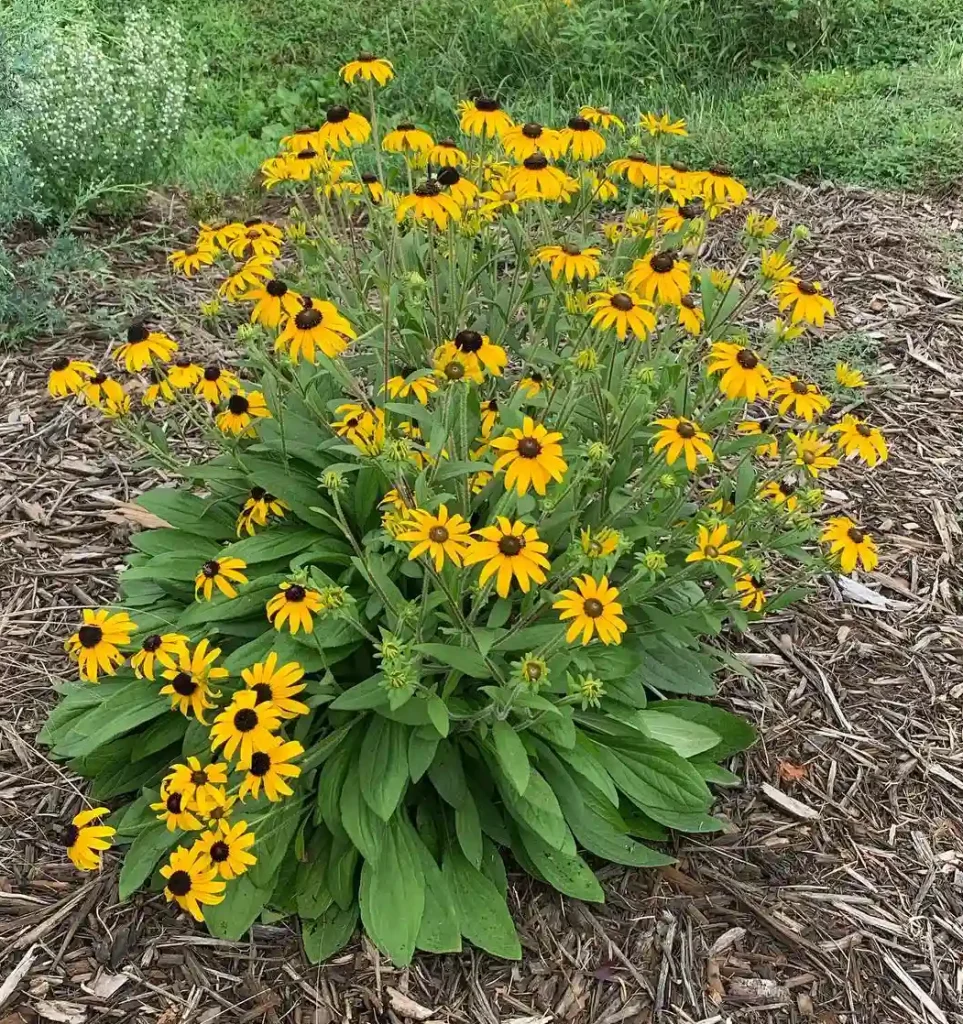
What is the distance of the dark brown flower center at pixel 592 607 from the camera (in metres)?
1.97

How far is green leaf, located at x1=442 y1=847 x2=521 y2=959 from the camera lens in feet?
7.68

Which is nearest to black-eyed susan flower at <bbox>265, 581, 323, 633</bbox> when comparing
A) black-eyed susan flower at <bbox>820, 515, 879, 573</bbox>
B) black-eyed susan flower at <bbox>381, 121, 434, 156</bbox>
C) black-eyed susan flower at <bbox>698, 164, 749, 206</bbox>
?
black-eyed susan flower at <bbox>820, 515, 879, 573</bbox>

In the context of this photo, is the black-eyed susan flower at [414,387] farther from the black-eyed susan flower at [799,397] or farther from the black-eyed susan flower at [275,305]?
the black-eyed susan flower at [799,397]

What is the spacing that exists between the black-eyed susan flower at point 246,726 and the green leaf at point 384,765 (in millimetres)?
339

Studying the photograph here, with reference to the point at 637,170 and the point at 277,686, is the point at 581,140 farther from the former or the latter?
the point at 277,686

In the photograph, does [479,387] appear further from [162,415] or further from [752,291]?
[162,415]

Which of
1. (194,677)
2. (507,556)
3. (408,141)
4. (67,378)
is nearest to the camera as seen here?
(507,556)

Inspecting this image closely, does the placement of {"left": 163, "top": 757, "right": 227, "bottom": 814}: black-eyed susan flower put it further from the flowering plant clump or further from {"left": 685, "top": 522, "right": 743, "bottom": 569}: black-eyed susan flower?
{"left": 685, "top": 522, "right": 743, "bottom": 569}: black-eyed susan flower

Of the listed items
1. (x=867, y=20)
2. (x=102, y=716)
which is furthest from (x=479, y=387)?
(x=867, y=20)

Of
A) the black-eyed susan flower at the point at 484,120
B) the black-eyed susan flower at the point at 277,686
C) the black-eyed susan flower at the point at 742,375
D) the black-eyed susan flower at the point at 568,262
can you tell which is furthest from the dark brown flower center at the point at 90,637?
the black-eyed susan flower at the point at 484,120

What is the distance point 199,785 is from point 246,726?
16cm

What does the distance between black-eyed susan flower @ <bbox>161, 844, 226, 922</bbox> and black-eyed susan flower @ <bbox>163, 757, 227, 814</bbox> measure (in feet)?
0.33

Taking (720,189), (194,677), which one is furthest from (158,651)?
(720,189)

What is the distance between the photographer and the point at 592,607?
77.8 inches
